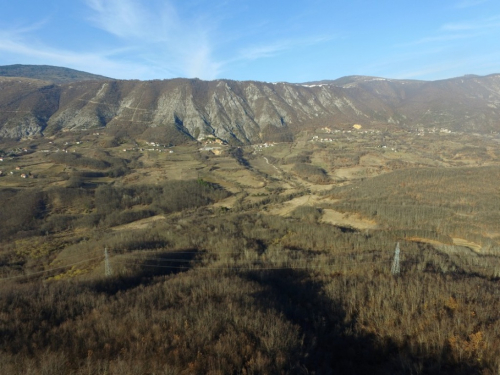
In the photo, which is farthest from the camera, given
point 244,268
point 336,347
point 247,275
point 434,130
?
point 434,130

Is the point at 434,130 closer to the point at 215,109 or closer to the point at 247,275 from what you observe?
the point at 215,109

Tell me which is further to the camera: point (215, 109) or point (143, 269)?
point (215, 109)

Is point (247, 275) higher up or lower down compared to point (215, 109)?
lower down

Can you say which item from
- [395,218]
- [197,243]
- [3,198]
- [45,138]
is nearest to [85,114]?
[45,138]

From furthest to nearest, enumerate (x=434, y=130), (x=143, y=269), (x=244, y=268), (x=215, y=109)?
(x=215, y=109), (x=434, y=130), (x=143, y=269), (x=244, y=268)

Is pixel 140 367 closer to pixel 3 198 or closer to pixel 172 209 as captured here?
pixel 172 209

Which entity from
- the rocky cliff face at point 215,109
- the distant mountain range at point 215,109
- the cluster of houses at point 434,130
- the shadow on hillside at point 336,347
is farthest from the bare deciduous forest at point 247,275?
the cluster of houses at point 434,130

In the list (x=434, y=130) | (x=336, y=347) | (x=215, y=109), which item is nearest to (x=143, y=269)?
(x=336, y=347)

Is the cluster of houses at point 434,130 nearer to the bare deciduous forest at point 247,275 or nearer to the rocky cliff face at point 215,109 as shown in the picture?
the rocky cliff face at point 215,109
